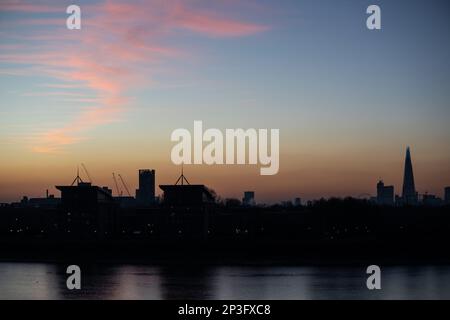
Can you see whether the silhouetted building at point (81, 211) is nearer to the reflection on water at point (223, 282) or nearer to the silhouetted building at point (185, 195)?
the silhouetted building at point (185, 195)

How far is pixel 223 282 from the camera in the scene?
50719 mm

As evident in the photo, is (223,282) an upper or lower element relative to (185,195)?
lower

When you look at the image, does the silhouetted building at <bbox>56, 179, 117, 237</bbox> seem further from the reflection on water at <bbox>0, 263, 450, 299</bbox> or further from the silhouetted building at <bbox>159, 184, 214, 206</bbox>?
the reflection on water at <bbox>0, 263, 450, 299</bbox>

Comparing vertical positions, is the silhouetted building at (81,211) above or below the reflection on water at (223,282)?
above

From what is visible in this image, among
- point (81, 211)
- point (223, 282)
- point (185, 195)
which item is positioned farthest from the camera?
point (185, 195)

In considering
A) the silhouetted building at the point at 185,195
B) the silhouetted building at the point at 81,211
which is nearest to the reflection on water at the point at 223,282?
the silhouetted building at the point at 81,211

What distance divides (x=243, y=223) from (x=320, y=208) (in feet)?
35.4

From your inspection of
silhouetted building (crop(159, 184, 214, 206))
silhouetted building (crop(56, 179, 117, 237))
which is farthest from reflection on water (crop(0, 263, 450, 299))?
silhouetted building (crop(159, 184, 214, 206))

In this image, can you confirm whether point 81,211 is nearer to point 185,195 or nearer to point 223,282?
point 185,195

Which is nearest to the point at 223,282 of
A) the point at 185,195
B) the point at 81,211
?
the point at 185,195

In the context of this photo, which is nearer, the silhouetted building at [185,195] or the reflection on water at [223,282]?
the reflection on water at [223,282]

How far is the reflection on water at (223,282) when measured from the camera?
43688 millimetres

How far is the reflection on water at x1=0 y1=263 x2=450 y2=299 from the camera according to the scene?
4369cm
